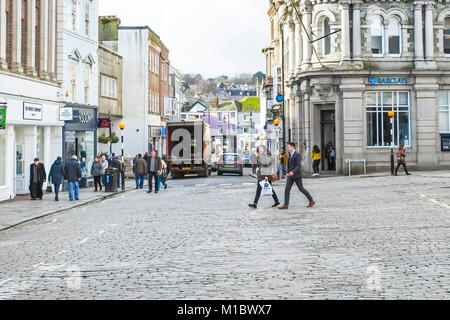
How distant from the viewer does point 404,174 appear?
1387 inches

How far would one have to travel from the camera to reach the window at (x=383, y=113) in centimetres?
3788

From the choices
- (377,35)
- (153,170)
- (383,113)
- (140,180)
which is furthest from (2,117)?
(377,35)

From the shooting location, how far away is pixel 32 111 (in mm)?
27672

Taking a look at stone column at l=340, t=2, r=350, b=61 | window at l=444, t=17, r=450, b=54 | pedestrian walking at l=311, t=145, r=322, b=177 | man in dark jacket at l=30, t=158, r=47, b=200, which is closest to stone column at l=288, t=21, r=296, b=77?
stone column at l=340, t=2, r=350, b=61

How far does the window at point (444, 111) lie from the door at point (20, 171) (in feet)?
77.5

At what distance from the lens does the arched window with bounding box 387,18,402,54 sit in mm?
38219

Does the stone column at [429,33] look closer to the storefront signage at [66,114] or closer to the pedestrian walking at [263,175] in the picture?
the storefront signage at [66,114]

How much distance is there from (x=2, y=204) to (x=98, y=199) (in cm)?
405

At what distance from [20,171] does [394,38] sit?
74.6ft

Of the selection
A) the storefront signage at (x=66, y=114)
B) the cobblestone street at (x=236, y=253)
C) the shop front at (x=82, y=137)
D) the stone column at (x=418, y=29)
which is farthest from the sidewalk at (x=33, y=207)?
the stone column at (x=418, y=29)

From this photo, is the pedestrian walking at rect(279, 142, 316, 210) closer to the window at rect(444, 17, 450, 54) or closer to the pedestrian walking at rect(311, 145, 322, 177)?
the pedestrian walking at rect(311, 145, 322, 177)

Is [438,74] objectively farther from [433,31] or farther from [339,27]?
[339,27]

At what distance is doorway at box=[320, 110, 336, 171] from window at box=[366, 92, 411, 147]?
102 inches
